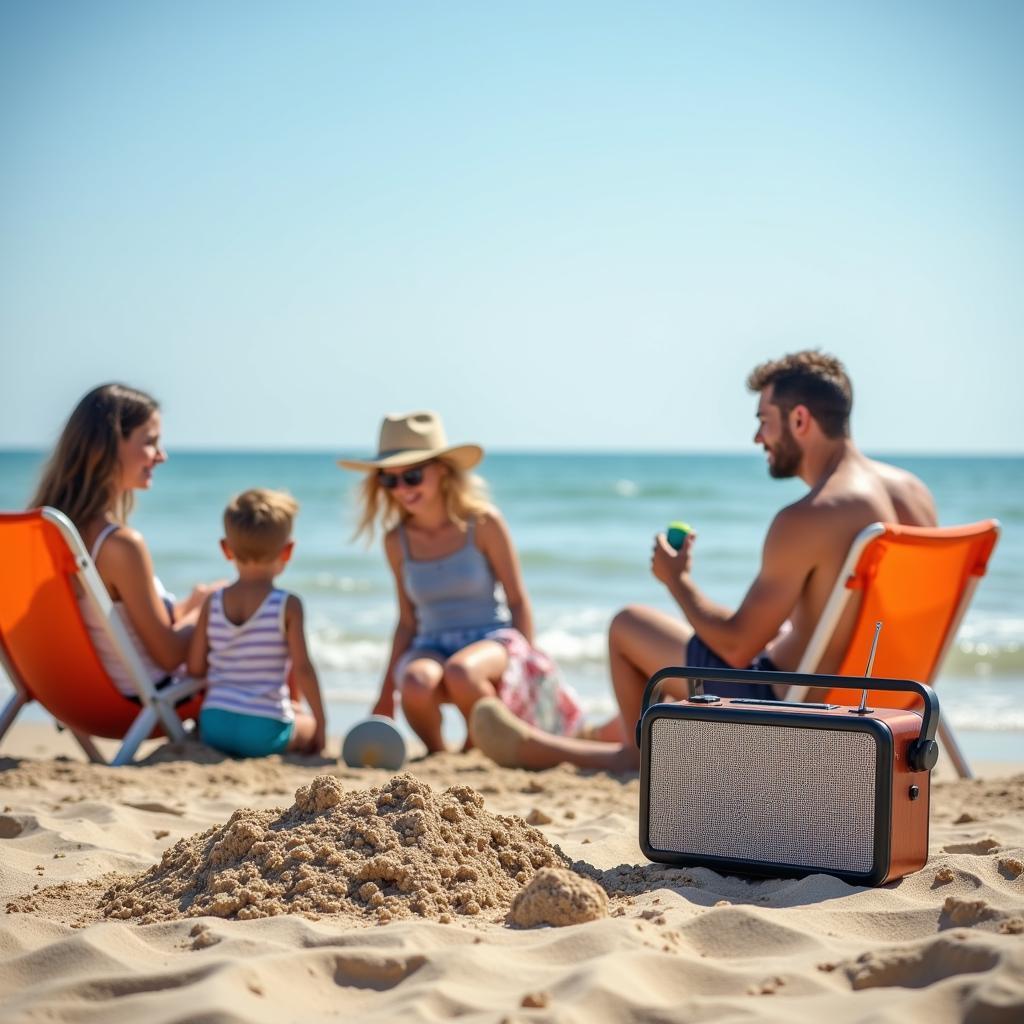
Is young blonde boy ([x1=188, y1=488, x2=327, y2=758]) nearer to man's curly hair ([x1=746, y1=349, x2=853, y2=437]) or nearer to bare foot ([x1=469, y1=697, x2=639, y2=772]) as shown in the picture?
bare foot ([x1=469, y1=697, x2=639, y2=772])

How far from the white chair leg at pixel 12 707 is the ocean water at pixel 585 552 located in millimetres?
1606

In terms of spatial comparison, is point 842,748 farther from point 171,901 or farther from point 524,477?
point 524,477

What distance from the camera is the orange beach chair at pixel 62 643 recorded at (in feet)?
14.3

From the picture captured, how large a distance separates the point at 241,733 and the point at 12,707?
84cm

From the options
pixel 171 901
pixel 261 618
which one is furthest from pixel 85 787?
pixel 171 901

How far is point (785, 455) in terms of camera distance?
Result: 13.3 feet

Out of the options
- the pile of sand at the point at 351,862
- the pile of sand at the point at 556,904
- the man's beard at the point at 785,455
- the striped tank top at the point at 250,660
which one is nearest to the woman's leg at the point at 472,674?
the striped tank top at the point at 250,660

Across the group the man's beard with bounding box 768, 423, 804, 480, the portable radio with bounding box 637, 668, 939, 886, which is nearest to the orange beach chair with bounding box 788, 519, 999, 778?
the man's beard with bounding box 768, 423, 804, 480

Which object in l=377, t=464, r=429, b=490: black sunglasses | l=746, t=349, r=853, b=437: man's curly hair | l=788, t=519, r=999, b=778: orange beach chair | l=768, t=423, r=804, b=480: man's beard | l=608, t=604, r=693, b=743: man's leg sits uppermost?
l=746, t=349, r=853, b=437: man's curly hair

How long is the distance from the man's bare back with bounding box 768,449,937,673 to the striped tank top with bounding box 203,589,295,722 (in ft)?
5.94

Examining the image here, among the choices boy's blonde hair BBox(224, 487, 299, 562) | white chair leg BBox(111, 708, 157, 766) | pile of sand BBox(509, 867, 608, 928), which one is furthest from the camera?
boy's blonde hair BBox(224, 487, 299, 562)

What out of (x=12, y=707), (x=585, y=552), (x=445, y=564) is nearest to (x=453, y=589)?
(x=445, y=564)

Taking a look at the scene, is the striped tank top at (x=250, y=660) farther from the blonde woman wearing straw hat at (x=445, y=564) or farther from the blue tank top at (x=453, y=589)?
the blue tank top at (x=453, y=589)

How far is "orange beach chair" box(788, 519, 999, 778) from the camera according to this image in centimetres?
378
